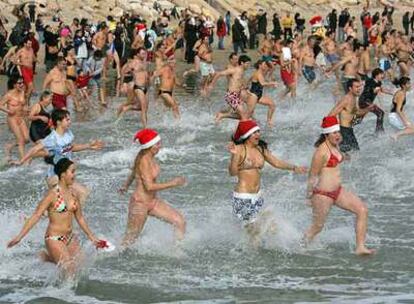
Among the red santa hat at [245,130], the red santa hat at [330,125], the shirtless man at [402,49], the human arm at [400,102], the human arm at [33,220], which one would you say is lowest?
the shirtless man at [402,49]

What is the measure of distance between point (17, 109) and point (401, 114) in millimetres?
5743

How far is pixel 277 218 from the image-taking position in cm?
1047

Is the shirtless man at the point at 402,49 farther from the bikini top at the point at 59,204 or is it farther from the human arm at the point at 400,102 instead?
the bikini top at the point at 59,204

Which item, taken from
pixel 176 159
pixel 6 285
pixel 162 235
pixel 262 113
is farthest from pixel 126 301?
pixel 262 113

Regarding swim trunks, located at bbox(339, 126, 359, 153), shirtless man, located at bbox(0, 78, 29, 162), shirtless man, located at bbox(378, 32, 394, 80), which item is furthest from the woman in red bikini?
shirtless man, located at bbox(378, 32, 394, 80)

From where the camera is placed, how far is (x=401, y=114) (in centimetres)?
1506

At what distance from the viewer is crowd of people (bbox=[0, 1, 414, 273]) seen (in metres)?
9.49

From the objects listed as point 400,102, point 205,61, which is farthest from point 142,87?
point 205,61

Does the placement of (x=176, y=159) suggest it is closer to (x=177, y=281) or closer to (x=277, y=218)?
(x=277, y=218)

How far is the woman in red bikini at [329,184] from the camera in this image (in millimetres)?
9516

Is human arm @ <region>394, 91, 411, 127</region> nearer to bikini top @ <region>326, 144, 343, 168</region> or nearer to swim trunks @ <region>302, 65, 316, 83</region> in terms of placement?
bikini top @ <region>326, 144, 343, 168</region>

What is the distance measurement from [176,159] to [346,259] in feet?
19.4

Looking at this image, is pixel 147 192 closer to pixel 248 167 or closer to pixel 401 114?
pixel 248 167

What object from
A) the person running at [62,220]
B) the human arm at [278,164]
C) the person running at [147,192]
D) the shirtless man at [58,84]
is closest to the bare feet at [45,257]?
the person running at [62,220]
